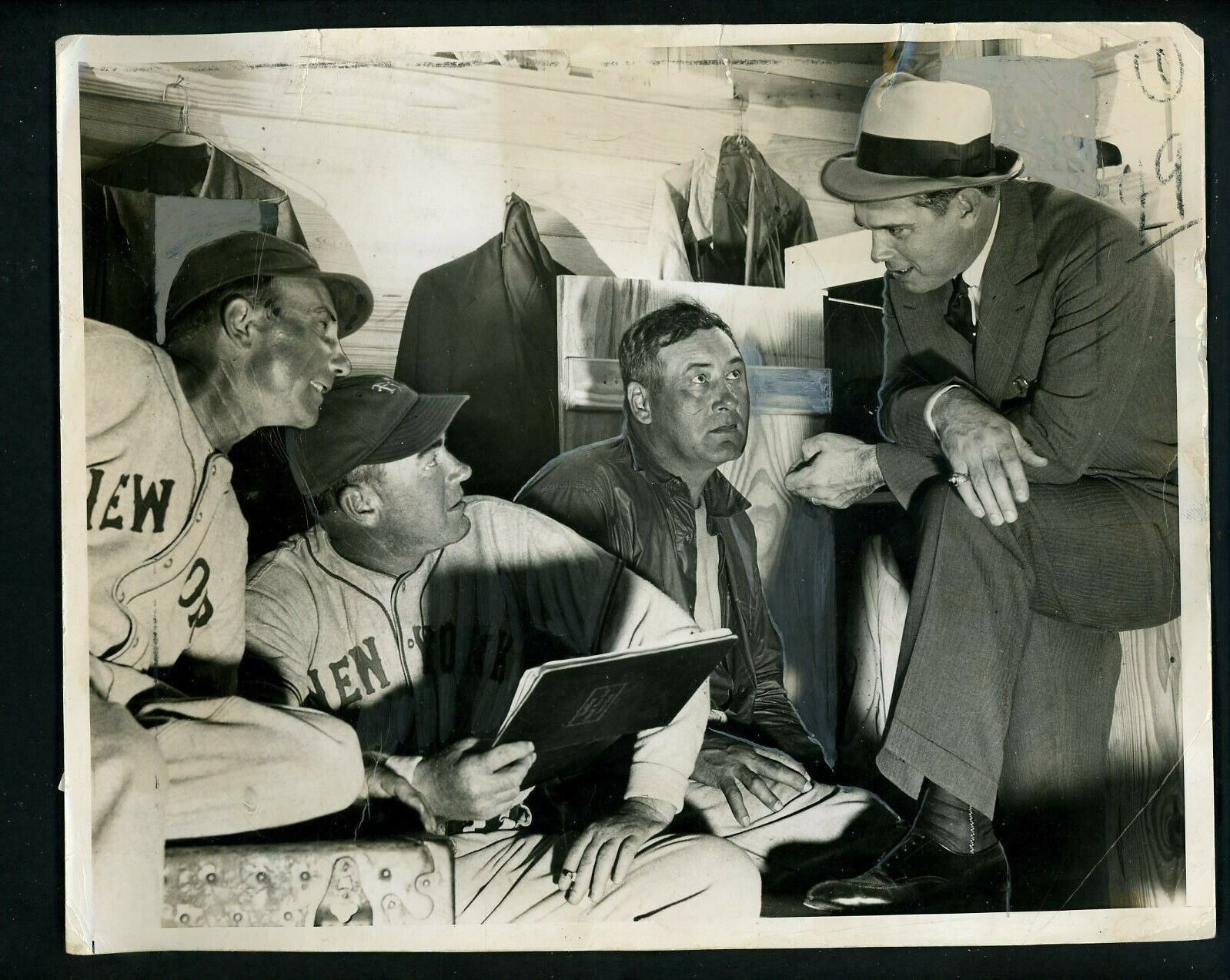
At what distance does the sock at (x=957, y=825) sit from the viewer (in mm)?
2096

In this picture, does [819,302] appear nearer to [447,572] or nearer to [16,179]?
[447,572]

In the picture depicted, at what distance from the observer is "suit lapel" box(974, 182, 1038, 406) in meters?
2.11

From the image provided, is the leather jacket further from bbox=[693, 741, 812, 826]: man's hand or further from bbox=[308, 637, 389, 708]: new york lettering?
bbox=[308, 637, 389, 708]: new york lettering

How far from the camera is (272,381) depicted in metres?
2.05

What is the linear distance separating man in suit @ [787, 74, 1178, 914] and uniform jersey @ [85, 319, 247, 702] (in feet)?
3.97

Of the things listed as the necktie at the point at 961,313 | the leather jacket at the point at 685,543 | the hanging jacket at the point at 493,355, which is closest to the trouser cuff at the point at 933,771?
the leather jacket at the point at 685,543

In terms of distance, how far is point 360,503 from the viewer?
6.72ft

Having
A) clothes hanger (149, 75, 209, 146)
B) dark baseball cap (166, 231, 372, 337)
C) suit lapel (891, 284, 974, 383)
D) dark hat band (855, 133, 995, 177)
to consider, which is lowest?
suit lapel (891, 284, 974, 383)

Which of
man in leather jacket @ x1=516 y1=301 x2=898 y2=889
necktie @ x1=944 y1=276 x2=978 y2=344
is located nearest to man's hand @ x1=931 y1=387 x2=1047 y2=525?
necktie @ x1=944 y1=276 x2=978 y2=344

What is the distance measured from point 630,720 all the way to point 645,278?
920mm

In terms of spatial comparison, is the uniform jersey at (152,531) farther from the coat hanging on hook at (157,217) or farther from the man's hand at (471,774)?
the man's hand at (471,774)

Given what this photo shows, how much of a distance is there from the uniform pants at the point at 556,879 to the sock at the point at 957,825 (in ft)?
1.44

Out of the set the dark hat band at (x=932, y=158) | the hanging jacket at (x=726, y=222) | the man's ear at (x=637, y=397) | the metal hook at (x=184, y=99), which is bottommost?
the man's ear at (x=637, y=397)

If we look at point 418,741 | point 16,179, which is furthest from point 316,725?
point 16,179
